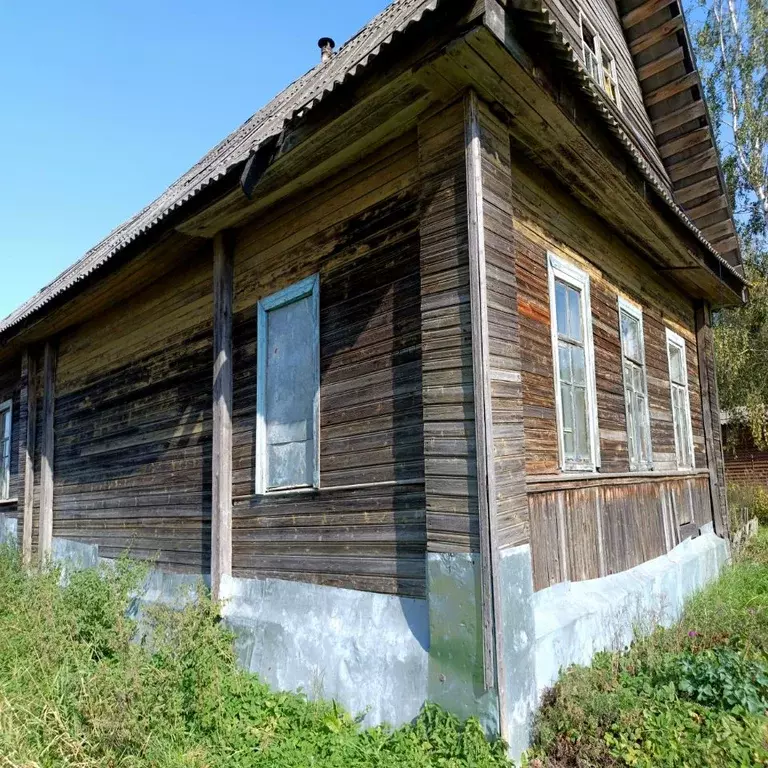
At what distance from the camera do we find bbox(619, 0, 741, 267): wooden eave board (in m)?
8.25

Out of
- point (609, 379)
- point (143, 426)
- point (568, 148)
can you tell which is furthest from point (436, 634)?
point (143, 426)

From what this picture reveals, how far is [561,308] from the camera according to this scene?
5.15 m

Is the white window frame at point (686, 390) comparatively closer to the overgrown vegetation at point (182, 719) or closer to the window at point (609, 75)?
the window at point (609, 75)

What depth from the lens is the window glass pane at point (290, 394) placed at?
4980 mm

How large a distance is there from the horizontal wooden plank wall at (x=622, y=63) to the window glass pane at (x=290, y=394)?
415 centimetres

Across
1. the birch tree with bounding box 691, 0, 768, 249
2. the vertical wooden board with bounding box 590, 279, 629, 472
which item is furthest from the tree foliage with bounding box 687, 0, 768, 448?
the vertical wooden board with bounding box 590, 279, 629, 472

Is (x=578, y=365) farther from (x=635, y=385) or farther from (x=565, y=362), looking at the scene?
(x=635, y=385)

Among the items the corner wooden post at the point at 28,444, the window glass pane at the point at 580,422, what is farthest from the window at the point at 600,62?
the corner wooden post at the point at 28,444

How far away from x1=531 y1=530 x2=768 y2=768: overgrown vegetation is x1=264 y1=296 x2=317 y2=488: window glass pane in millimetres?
2350

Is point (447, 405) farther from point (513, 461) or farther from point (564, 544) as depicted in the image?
point (564, 544)

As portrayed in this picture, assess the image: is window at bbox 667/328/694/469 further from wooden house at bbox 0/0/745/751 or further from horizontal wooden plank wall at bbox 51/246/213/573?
horizontal wooden plank wall at bbox 51/246/213/573

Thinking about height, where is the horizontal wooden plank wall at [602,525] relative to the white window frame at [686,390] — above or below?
below

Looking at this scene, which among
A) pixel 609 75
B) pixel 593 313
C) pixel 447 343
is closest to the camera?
pixel 447 343

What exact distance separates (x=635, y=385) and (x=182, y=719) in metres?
5.04
